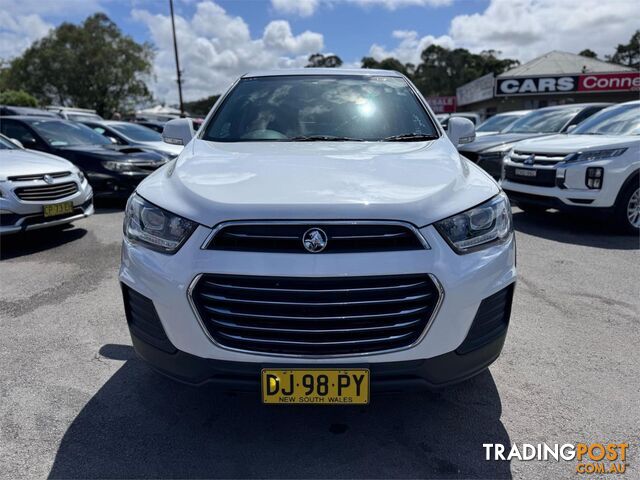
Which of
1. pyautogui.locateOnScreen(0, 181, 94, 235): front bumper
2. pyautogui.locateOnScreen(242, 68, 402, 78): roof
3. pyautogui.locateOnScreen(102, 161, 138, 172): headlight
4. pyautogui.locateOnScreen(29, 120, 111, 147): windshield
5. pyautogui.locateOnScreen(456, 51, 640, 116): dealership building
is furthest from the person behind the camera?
pyautogui.locateOnScreen(456, 51, 640, 116): dealership building

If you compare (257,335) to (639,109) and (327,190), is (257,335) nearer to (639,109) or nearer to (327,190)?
(327,190)

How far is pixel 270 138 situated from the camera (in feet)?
10.1

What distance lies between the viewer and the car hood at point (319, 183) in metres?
1.99

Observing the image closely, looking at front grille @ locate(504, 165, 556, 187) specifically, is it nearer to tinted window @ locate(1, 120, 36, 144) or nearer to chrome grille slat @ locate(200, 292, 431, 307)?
chrome grille slat @ locate(200, 292, 431, 307)

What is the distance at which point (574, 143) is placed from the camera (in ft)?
20.8

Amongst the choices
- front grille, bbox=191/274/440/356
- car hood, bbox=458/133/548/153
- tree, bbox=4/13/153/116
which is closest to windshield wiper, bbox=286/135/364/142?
front grille, bbox=191/274/440/356

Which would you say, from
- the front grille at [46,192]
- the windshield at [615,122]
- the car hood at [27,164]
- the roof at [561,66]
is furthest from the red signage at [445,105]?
the front grille at [46,192]

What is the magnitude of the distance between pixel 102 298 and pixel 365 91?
269 cm

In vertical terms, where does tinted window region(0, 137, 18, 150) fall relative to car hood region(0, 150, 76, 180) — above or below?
above

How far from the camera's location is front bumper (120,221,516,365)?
1911 mm

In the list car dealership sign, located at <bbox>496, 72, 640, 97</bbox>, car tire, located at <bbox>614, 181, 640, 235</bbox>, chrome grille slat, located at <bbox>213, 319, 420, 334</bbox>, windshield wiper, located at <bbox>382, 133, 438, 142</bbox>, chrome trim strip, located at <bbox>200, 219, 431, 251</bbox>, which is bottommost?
car tire, located at <bbox>614, 181, 640, 235</bbox>

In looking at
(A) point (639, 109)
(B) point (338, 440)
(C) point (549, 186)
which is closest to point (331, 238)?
(B) point (338, 440)

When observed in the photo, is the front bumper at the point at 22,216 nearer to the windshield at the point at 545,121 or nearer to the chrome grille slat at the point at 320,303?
the chrome grille slat at the point at 320,303

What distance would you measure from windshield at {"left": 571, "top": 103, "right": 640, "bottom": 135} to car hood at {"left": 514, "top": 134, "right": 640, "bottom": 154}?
0.71ft
